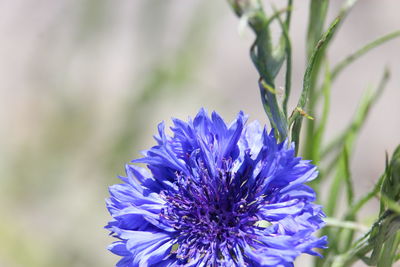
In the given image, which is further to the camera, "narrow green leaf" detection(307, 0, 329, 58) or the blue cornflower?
"narrow green leaf" detection(307, 0, 329, 58)

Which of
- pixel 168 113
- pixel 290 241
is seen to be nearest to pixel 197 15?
pixel 168 113

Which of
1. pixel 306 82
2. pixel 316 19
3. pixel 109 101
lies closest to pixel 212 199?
pixel 306 82

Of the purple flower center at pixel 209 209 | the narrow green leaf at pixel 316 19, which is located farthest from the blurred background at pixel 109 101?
the purple flower center at pixel 209 209

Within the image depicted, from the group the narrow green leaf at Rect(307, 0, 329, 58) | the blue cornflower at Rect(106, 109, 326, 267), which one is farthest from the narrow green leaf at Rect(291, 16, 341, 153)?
the narrow green leaf at Rect(307, 0, 329, 58)

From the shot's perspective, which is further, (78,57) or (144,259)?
(78,57)

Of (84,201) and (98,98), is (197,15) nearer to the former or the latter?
(98,98)

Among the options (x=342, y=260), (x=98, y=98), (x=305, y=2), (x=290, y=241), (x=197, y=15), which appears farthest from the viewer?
→ (x=305, y=2)

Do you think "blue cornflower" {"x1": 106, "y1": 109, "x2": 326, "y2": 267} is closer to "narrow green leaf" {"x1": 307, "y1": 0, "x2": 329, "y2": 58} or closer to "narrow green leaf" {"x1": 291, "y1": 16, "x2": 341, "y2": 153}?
"narrow green leaf" {"x1": 291, "y1": 16, "x2": 341, "y2": 153}

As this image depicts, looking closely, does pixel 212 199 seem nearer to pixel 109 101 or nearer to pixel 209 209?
pixel 209 209
